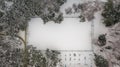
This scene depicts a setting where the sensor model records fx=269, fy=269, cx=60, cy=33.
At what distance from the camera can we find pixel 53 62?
11.8 ft

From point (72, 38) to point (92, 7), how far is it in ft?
1.64

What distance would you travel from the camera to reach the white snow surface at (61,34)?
12.0ft

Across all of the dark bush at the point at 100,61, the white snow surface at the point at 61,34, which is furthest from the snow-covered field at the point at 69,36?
the dark bush at the point at 100,61

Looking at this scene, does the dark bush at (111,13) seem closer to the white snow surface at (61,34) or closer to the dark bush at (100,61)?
the white snow surface at (61,34)

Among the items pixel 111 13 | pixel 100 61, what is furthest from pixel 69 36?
pixel 111 13

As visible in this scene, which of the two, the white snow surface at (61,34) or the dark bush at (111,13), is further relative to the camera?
the white snow surface at (61,34)

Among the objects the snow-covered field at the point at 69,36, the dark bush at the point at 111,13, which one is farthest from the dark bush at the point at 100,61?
the dark bush at the point at 111,13

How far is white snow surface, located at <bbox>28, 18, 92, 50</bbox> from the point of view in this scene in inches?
144

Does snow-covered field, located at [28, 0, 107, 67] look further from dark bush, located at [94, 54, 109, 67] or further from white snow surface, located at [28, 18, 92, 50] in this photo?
dark bush, located at [94, 54, 109, 67]

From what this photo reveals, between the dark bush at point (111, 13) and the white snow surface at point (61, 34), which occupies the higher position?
the dark bush at point (111, 13)

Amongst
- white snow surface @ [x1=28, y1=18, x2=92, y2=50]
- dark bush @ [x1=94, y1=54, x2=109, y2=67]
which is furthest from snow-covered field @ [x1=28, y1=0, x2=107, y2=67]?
dark bush @ [x1=94, y1=54, x2=109, y2=67]

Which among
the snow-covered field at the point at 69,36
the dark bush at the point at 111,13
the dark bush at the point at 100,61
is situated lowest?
the dark bush at the point at 100,61

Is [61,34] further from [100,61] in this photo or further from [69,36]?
[100,61]

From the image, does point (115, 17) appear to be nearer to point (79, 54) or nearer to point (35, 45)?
point (79, 54)
